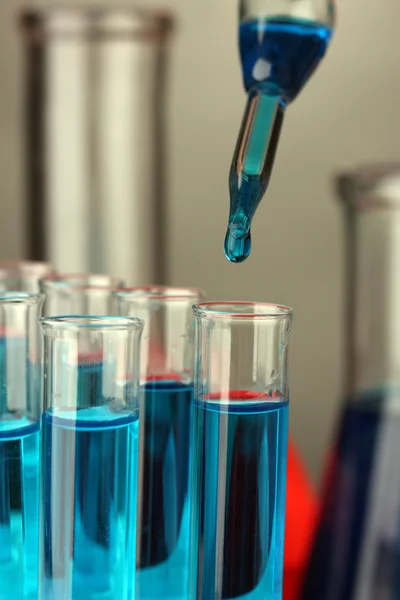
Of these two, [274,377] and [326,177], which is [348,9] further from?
[274,377]

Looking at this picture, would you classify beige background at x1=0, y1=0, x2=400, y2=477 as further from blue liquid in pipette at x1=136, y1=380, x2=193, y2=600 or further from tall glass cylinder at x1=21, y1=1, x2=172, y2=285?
blue liquid in pipette at x1=136, y1=380, x2=193, y2=600

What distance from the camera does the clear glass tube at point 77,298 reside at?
659 millimetres

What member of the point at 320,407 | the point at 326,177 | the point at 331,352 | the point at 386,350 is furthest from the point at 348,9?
the point at 386,350

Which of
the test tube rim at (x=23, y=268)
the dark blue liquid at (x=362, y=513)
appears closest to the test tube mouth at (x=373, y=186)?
the dark blue liquid at (x=362, y=513)

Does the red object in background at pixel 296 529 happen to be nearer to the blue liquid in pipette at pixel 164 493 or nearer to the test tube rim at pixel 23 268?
the blue liquid in pipette at pixel 164 493

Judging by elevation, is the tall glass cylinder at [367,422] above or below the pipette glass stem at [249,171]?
below

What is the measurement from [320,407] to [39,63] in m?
1.00

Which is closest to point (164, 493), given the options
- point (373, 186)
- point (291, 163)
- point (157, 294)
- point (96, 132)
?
point (157, 294)

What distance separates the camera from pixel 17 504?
0.54 m

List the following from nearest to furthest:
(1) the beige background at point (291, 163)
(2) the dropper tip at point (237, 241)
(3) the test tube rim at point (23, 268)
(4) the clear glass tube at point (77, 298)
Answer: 1. (2) the dropper tip at point (237, 241)
2. (4) the clear glass tube at point (77, 298)
3. (3) the test tube rim at point (23, 268)
4. (1) the beige background at point (291, 163)

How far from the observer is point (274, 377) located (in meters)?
0.52

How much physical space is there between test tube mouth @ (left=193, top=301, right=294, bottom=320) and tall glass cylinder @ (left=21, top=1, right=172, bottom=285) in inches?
39.3

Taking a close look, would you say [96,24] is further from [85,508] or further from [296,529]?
[85,508]

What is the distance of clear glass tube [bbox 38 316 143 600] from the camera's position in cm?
51
